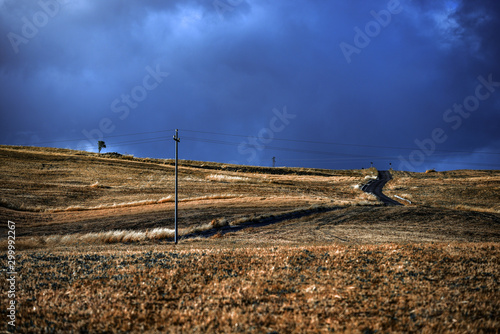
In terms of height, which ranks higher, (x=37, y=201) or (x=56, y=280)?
(x=37, y=201)

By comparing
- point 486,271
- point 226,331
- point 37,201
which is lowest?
point 226,331

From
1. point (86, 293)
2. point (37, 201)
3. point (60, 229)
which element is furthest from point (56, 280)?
point (37, 201)

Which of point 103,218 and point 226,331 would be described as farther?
point 103,218

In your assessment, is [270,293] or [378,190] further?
[378,190]

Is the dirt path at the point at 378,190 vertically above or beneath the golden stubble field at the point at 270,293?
above

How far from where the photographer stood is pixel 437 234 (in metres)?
25.1

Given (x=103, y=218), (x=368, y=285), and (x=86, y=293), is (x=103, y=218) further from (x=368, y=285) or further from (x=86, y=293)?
(x=368, y=285)

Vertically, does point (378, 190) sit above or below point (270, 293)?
above

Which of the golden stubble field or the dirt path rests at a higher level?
the dirt path

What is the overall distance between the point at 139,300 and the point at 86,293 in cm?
163

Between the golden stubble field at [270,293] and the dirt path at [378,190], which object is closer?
the golden stubble field at [270,293]

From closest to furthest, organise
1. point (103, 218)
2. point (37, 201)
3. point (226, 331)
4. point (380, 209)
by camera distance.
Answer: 1. point (226, 331)
2. point (103, 218)
3. point (380, 209)
4. point (37, 201)

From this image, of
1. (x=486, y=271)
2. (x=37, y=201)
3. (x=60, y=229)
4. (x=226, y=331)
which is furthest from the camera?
(x=37, y=201)

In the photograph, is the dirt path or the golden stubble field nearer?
the golden stubble field
